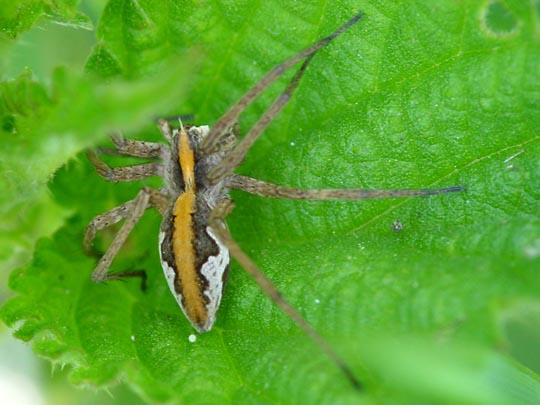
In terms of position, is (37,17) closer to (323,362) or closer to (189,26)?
(189,26)

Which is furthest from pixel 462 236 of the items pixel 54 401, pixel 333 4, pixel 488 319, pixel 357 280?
pixel 54 401

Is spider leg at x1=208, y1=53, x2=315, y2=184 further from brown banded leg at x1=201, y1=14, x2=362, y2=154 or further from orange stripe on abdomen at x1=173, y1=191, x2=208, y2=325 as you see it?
orange stripe on abdomen at x1=173, y1=191, x2=208, y2=325

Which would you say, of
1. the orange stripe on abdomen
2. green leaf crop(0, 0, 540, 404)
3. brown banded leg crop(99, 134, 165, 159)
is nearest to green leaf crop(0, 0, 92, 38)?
green leaf crop(0, 0, 540, 404)

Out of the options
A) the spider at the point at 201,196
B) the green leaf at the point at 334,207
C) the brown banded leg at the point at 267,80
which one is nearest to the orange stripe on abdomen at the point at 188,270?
the spider at the point at 201,196

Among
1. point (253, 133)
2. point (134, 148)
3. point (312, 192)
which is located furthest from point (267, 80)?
point (134, 148)

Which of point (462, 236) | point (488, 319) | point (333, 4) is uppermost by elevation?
point (333, 4)

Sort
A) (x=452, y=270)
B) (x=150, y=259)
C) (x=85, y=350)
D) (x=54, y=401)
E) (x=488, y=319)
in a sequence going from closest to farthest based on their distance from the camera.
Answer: (x=488, y=319) < (x=452, y=270) < (x=85, y=350) < (x=150, y=259) < (x=54, y=401)

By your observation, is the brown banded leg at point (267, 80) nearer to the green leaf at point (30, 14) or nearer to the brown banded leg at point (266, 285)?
the brown banded leg at point (266, 285)
